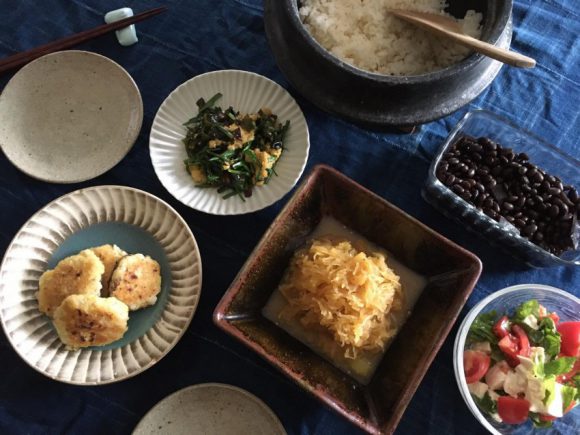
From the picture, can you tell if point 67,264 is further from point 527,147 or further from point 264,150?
point 527,147

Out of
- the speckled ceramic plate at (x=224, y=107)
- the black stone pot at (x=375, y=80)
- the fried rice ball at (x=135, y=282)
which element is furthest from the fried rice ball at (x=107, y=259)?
the black stone pot at (x=375, y=80)

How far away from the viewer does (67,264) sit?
1.40 meters

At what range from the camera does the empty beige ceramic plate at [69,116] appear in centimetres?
157

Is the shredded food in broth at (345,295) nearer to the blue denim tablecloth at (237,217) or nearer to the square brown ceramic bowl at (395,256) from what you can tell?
the square brown ceramic bowl at (395,256)

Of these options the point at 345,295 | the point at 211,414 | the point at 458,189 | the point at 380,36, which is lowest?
the point at 211,414

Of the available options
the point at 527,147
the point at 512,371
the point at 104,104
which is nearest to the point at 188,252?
the point at 104,104

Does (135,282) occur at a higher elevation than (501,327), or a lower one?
lower

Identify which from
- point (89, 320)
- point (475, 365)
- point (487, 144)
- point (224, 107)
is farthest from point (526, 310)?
point (89, 320)

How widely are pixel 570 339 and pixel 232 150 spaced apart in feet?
3.23

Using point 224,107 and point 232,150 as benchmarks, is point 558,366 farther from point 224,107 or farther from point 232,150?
point 224,107

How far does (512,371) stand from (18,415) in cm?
124

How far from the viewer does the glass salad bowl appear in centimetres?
138

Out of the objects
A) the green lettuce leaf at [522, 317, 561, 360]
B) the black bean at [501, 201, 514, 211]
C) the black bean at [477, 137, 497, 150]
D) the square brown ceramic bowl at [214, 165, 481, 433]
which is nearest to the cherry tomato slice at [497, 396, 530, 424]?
the green lettuce leaf at [522, 317, 561, 360]

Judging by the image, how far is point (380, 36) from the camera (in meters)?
1.49
